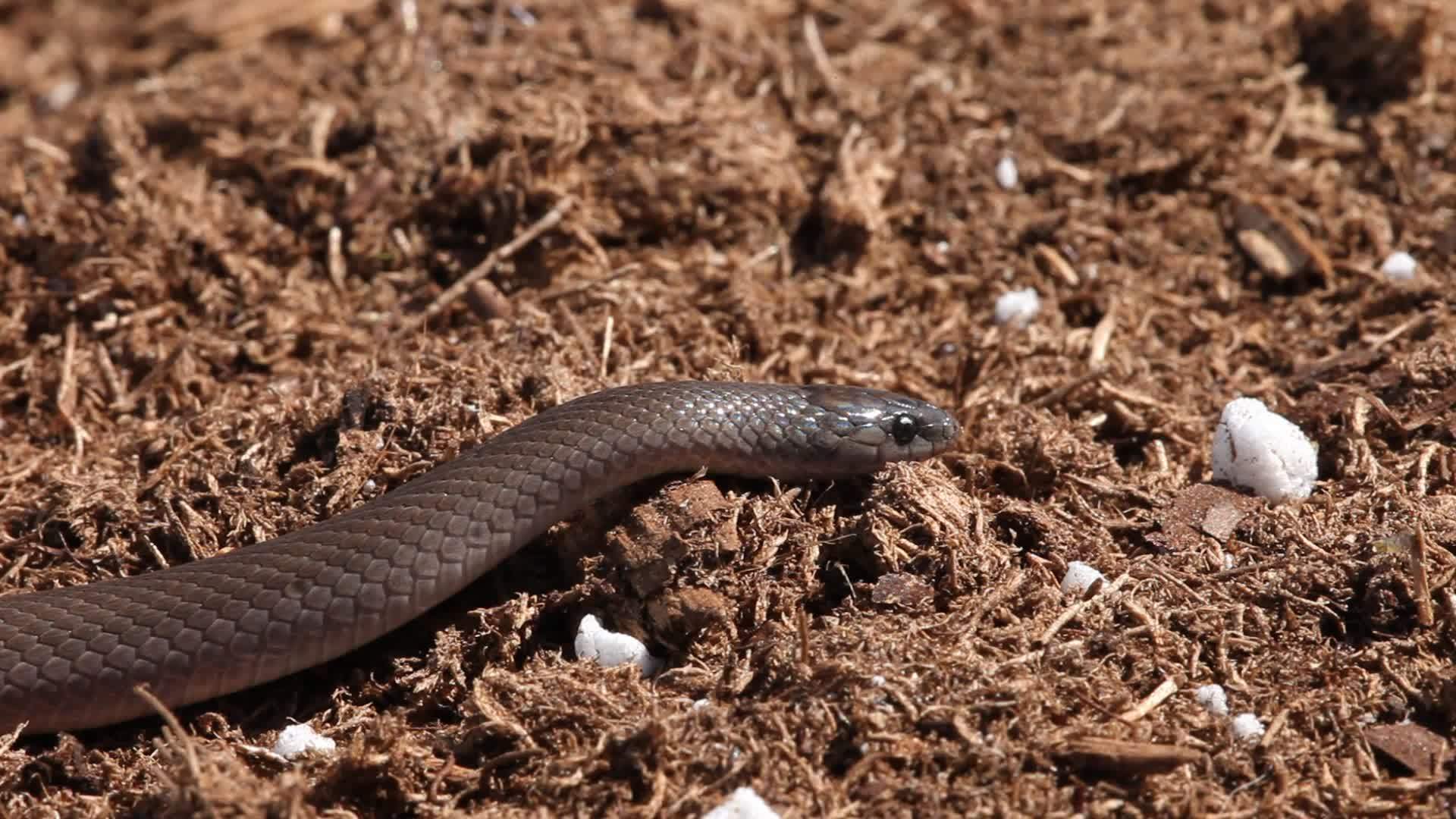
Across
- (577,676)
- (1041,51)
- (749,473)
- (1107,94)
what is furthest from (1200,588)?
(1041,51)

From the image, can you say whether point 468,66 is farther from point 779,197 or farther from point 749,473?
point 749,473

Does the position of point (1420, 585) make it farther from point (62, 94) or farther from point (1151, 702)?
point (62, 94)

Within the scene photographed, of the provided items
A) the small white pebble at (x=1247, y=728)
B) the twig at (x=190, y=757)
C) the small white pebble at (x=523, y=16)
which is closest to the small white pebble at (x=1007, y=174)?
the small white pebble at (x=523, y=16)

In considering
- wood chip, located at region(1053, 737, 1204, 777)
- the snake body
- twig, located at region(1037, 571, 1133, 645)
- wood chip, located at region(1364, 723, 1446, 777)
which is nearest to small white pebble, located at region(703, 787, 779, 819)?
wood chip, located at region(1053, 737, 1204, 777)

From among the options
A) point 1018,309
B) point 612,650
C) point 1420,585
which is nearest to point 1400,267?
point 1018,309

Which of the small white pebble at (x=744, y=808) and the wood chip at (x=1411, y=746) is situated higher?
the small white pebble at (x=744, y=808)

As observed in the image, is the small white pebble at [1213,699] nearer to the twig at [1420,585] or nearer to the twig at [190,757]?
the twig at [1420,585]
